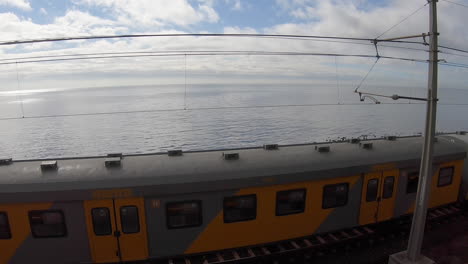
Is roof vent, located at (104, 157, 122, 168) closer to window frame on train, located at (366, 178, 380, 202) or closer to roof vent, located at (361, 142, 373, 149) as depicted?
window frame on train, located at (366, 178, 380, 202)

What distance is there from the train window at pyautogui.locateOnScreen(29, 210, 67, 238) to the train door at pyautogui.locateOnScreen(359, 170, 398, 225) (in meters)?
10.1

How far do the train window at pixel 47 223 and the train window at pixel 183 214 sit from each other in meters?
2.95

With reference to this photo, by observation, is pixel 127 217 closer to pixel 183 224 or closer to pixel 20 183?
pixel 183 224

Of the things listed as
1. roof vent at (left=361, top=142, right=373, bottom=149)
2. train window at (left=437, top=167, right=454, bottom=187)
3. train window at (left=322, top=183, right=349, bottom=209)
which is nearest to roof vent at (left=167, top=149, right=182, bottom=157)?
train window at (left=322, top=183, right=349, bottom=209)

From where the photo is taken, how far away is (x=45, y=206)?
7.74m

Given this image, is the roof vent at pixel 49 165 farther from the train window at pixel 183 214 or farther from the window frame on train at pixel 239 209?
the window frame on train at pixel 239 209

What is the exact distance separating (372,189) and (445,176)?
440cm

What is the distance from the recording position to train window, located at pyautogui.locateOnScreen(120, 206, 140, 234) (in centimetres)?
811

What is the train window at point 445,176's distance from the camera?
40.1 feet

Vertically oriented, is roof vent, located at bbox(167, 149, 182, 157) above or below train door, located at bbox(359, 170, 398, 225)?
above

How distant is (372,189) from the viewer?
10648mm

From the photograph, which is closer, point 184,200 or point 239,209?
point 184,200

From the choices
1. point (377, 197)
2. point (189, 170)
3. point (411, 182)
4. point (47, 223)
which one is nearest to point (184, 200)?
point (189, 170)

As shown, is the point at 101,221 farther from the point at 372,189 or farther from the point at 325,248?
the point at 372,189
